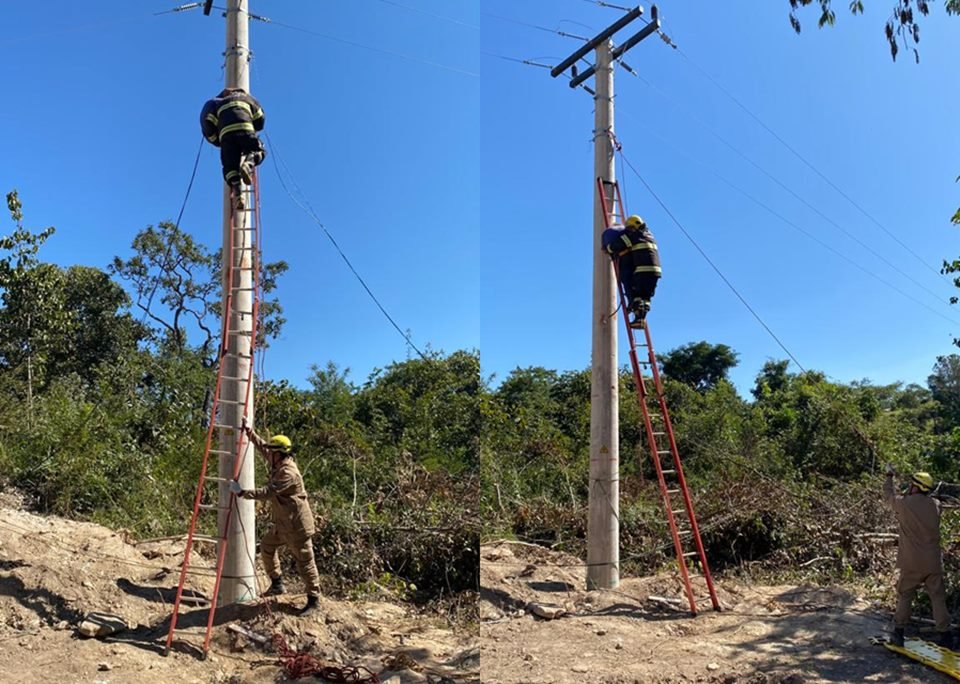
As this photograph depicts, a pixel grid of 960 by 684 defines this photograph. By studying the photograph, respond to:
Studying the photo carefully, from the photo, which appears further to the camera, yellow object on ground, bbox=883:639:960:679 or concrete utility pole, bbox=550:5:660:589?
concrete utility pole, bbox=550:5:660:589

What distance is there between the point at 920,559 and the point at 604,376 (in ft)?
10.3

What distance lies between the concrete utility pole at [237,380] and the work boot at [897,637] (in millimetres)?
5264

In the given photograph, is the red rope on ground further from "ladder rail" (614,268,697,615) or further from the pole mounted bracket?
the pole mounted bracket

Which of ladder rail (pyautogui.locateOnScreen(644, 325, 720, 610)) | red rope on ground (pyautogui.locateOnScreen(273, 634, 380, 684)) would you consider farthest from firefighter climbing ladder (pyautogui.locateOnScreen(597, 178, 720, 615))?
red rope on ground (pyautogui.locateOnScreen(273, 634, 380, 684))

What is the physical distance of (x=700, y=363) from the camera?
2878 cm

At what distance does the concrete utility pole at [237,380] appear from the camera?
619 cm

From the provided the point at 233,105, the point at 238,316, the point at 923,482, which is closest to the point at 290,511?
the point at 238,316

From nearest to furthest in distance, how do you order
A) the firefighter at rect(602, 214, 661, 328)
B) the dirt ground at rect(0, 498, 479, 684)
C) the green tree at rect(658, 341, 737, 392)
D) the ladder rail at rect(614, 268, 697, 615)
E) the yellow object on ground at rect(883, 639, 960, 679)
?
the dirt ground at rect(0, 498, 479, 684), the yellow object on ground at rect(883, 639, 960, 679), the ladder rail at rect(614, 268, 697, 615), the firefighter at rect(602, 214, 661, 328), the green tree at rect(658, 341, 737, 392)

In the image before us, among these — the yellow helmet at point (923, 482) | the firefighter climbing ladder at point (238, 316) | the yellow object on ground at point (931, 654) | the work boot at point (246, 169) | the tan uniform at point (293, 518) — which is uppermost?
the work boot at point (246, 169)

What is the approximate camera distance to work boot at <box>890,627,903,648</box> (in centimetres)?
611

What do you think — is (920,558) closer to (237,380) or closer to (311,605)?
(311,605)

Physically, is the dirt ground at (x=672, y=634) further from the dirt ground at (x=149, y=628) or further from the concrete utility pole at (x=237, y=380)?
the concrete utility pole at (x=237, y=380)

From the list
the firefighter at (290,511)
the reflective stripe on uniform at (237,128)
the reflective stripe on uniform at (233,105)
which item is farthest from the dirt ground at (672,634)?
the reflective stripe on uniform at (233,105)

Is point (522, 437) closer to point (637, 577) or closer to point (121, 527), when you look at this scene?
point (637, 577)
